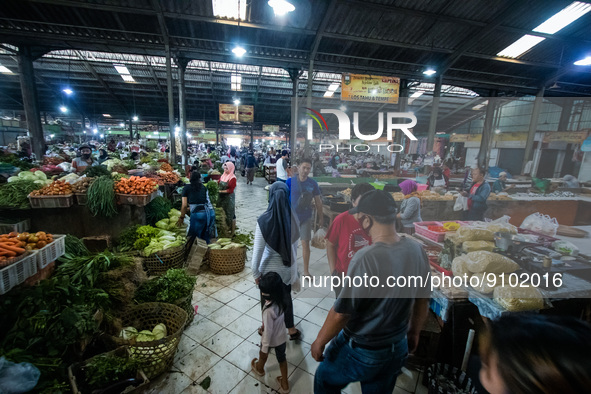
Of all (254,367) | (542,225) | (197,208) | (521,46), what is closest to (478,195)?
(542,225)

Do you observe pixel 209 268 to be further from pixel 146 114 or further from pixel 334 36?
pixel 146 114

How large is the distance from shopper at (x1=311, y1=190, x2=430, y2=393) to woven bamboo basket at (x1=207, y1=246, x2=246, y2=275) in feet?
9.10

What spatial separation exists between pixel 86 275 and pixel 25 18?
9576 mm

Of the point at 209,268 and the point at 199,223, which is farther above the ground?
the point at 199,223

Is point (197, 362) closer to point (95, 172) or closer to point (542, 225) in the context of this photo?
point (95, 172)

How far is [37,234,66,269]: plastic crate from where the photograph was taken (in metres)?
2.37

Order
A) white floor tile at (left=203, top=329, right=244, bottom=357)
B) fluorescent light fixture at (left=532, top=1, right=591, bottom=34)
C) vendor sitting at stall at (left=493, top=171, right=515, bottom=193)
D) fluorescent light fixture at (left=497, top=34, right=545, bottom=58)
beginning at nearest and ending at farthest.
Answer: white floor tile at (left=203, top=329, right=244, bottom=357) < vendor sitting at stall at (left=493, top=171, right=515, bottom=193) < fluorescent light fixture at (left=532, top=1, right=591, bottom=34) < fluorescent light fixture at (left=497, top=34, right=545, bottom=58)

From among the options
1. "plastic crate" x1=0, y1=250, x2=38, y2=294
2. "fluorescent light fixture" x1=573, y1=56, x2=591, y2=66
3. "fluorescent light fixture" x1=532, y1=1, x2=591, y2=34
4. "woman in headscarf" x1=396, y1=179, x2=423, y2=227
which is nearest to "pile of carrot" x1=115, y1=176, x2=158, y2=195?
"plastic crate" x1=0, y1=250, x2=38, y2=294

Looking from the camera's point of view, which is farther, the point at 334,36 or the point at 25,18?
the point at 334,36

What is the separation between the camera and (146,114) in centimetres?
1997

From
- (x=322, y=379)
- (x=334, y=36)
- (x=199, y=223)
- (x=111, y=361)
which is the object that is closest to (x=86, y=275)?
(x=111, y=361)

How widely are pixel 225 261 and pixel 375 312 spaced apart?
311 centimetres

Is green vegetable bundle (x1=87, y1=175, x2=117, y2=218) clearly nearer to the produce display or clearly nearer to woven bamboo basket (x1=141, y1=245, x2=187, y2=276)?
the produce display

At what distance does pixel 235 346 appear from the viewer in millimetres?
2678
